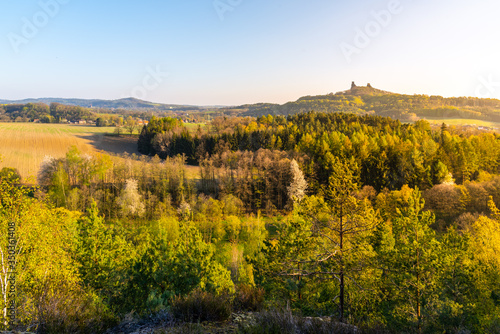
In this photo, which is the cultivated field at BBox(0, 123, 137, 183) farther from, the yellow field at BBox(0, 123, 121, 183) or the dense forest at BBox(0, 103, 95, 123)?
the dense forest at BBox(0, 103, 95, 123)

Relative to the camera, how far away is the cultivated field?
215 ft

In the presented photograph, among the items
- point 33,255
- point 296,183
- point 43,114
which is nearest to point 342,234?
point 33,255

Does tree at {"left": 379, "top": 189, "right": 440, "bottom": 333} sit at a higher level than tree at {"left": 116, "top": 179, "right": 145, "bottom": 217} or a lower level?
higher

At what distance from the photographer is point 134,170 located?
52.2 meters

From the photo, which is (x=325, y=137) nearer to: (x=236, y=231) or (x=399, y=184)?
(x=399, y=184)

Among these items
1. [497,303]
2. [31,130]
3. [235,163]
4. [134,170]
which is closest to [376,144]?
[235,163]

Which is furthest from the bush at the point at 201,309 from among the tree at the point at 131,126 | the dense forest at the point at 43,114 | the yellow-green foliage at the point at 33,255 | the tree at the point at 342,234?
the dense forest at the point at 43,114

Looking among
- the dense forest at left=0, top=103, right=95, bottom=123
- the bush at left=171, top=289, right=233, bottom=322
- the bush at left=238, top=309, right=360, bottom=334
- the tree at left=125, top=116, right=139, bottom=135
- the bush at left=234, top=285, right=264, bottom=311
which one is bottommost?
the bush at left=234, top=285, right=264, bottom=311

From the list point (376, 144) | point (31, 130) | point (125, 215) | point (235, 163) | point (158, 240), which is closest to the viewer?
point (158, 240)

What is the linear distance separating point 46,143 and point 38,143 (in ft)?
6.03

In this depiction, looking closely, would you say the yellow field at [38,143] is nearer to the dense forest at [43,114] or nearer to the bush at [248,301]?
the dense forest at [43,114]

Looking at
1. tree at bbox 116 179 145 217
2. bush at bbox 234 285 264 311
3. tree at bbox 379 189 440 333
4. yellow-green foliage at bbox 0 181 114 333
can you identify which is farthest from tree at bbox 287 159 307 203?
yellow-green foliage at bbox 0 181 114 333

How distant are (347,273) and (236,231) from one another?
32.2 meters

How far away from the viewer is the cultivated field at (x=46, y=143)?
215 ft
